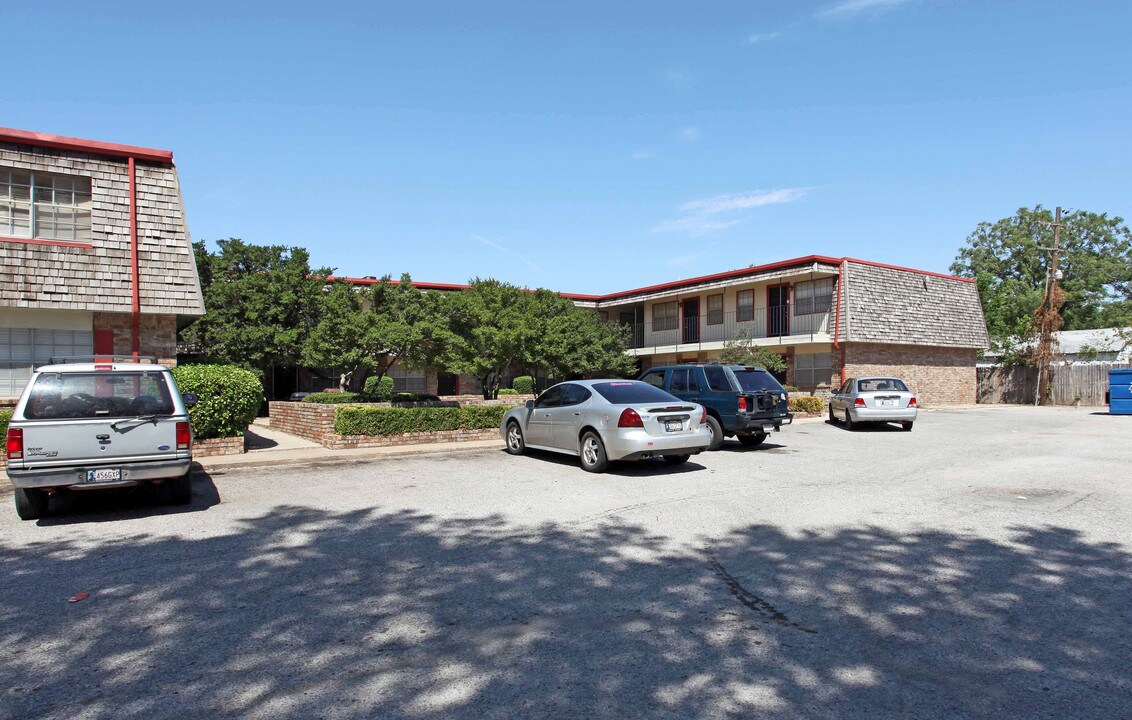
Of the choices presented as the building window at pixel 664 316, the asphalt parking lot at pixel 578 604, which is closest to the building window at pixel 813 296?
the building window at pixel 664 316

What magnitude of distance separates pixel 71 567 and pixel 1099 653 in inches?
289

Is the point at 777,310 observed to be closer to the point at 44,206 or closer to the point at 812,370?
the point at 812,370

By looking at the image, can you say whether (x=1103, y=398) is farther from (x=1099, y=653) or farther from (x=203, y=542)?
(x=203, y=542)

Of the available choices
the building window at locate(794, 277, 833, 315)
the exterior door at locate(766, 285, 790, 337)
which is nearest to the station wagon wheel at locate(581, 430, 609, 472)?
the building window at locate(794, 277, 833, 315)

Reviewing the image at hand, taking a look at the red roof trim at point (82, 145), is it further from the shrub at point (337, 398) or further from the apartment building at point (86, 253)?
the shrub at point (337, 398)

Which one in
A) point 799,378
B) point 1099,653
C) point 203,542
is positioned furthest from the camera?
point 799,378

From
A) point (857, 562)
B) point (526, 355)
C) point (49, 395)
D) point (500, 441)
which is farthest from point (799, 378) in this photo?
point (49, 395)

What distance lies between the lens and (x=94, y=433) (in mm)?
7387

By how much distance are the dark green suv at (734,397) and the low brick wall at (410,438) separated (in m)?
4.38

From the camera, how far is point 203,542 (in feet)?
21.6

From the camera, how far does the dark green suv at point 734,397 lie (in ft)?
44.2

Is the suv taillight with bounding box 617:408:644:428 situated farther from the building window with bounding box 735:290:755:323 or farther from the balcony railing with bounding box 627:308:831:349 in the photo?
the building window with bounding box 735:290:755:323

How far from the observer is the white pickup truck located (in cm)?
716

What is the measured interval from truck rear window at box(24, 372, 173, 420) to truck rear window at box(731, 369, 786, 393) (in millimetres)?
9987
